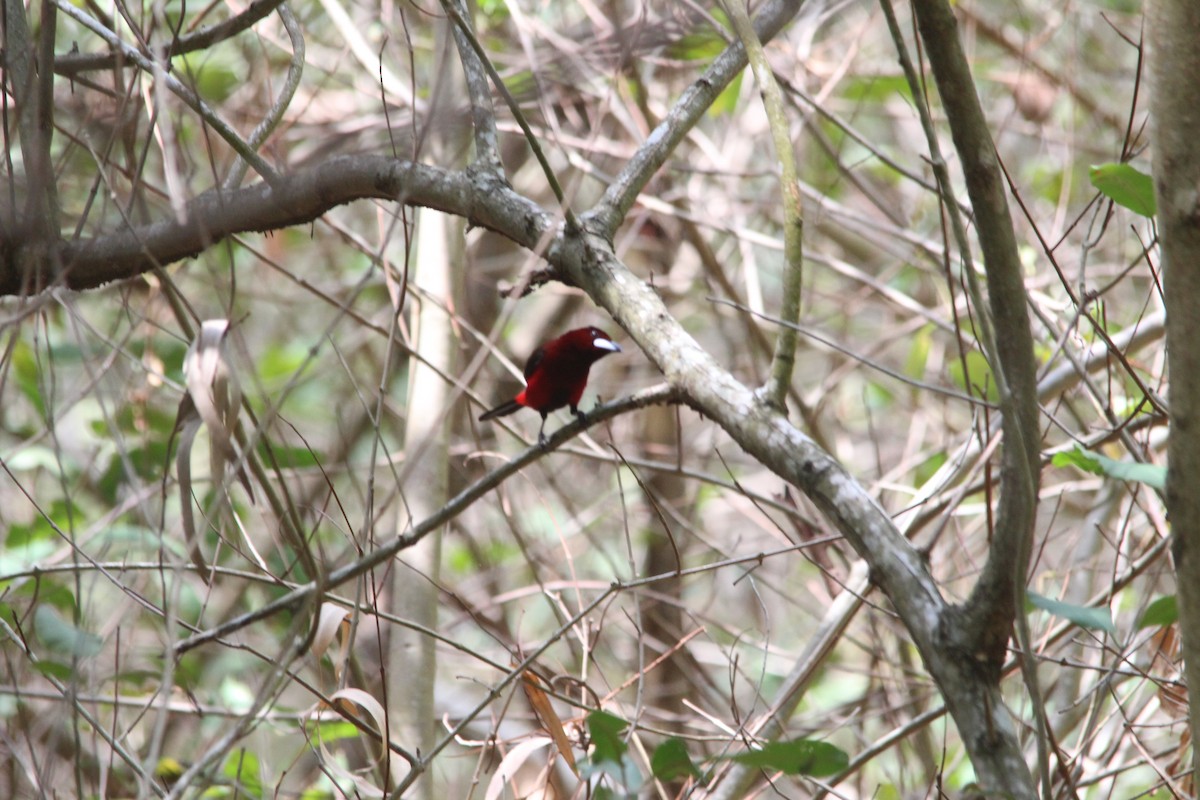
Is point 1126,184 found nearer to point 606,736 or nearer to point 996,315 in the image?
point 996,315

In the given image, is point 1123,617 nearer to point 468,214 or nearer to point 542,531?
point 542,531

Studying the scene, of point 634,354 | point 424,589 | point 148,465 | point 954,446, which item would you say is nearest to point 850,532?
point 424,589

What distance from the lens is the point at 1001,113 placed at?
21.4 feet

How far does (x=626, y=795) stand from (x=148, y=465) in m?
2.66

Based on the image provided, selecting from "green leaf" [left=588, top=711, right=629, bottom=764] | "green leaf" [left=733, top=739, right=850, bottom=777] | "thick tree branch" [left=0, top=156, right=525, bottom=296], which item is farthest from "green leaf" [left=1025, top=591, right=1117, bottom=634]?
"thick tree branch" [left=0, top=156, right=525, bottom=296]

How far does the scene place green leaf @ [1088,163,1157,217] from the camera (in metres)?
1.59

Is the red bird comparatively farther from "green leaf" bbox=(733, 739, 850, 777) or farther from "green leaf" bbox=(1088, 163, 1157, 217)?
"green leaf" bbox=(733, 739, 850, 777)

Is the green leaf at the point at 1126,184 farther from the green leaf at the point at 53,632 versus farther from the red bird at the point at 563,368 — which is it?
the green leaf at the point at 53,632

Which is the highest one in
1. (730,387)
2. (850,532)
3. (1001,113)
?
(1001,113)

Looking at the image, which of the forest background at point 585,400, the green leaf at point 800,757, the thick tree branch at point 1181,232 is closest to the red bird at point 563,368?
the forest background at point 585,400

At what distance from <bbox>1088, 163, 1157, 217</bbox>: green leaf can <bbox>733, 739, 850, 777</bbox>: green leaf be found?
0.90m

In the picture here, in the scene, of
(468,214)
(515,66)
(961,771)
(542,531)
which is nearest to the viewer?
(468,214)

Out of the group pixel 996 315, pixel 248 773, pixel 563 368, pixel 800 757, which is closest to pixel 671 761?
pixel 800 757

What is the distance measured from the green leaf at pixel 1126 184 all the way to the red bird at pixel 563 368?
196 cm
